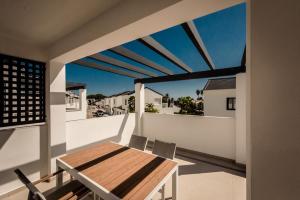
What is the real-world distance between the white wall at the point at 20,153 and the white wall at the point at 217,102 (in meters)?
10.1

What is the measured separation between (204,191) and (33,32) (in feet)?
13.0

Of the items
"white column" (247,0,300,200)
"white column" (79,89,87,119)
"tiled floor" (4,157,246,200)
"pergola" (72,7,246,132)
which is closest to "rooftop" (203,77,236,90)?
"pergola" (72,7,246,132)

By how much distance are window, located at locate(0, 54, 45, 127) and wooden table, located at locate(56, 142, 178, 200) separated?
52.5 inches

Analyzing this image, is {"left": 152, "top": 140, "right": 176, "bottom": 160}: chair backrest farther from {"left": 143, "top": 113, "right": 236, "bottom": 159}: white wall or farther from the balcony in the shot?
{"left": 143, "top": 113, "right": 236, "bottom": 159}: white wall

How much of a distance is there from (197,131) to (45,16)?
433 centimetres

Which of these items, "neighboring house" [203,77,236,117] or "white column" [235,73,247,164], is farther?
"neighboring house" [203,77,236,117]

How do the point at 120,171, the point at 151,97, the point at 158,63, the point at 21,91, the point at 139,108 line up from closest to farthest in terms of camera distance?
1. the point at 120,171
2. the point at 21,91
3. the point at 158,63
4. the point at 139,108
5. the point at 151,97

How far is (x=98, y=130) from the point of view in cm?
418

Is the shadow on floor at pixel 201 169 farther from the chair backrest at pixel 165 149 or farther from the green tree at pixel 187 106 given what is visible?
the green tree at pixel 187 106

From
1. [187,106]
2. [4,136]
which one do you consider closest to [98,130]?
Answer: [4,136]

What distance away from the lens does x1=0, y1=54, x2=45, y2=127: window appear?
244 cm

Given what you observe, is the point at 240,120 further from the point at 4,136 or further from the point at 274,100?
the point at 4,136

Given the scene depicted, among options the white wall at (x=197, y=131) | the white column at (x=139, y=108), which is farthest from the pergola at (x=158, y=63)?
the white wall at (x=197, y=131)

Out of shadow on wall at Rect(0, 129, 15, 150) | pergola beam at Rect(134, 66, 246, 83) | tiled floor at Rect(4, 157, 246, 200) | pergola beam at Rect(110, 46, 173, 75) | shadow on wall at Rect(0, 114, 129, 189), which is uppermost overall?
pergola beam at Rect(110, 46, 173, 75)
